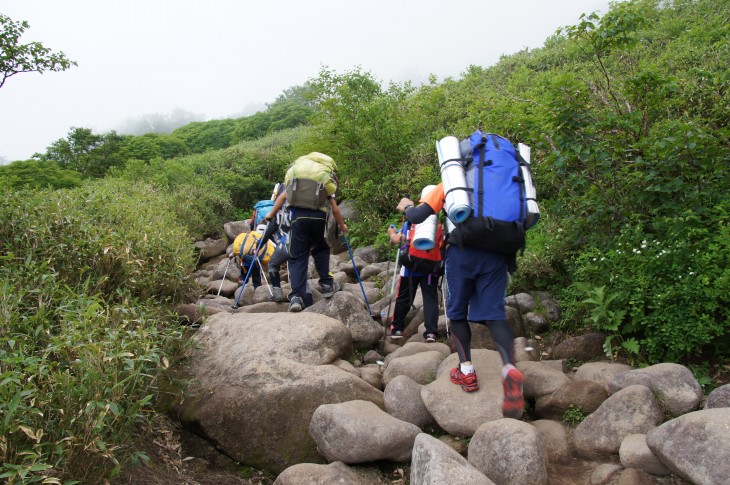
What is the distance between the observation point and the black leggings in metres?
4.04

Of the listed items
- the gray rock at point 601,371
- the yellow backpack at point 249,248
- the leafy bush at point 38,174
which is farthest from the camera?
the leafy bush at point 38,174

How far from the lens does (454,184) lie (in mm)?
4098

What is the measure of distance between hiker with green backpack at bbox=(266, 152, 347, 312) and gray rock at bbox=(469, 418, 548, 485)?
3385 mm

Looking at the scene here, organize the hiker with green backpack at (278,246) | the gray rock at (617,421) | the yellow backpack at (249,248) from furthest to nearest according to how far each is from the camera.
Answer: the yellow backpack at (249,248)
the hiker with green backpack at (278,246)
the gray rock at (617,421)

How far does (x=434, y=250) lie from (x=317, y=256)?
5.98ft

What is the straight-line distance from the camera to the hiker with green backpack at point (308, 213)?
21.7 feet

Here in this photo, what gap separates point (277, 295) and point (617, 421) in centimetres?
523

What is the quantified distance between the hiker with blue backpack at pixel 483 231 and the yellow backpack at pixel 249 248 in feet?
17.3

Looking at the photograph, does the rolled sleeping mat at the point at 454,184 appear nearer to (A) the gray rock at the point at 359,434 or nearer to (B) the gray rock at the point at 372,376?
(A) the gray rock at the point at 359,434

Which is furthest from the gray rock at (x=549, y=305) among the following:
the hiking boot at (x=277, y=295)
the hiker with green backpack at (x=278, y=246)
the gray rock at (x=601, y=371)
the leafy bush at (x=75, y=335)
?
the leafy bush at (x=75, y=335)

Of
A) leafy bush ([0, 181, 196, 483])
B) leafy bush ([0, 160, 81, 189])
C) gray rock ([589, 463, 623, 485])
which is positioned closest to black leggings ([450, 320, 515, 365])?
gray rock ([589, 463, 623, 485])

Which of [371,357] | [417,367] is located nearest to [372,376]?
[417,367]

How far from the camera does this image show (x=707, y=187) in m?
5.04

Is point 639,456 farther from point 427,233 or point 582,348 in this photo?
point 427,233
